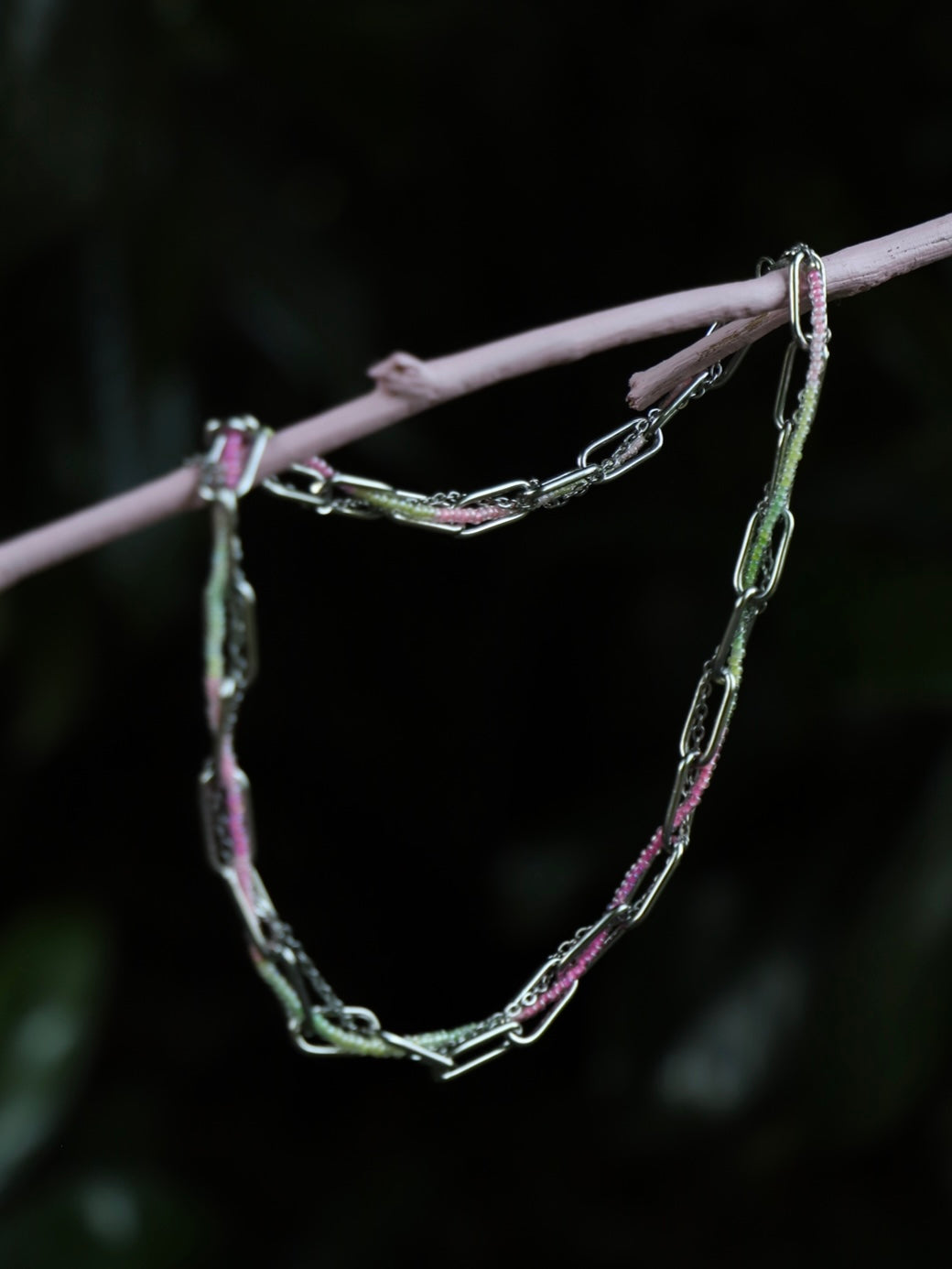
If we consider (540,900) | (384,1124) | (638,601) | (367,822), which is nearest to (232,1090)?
(384,1124)

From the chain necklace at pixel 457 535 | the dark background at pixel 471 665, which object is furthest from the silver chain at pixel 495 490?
the dark background at pixel 471 665

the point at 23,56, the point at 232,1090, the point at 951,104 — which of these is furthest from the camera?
the point at 232,1090

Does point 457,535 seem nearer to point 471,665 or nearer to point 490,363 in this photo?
point 490,363

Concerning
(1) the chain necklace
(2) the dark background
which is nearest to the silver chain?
(1) the chain necklace

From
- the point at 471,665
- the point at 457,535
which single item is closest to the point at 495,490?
the point at 457,535

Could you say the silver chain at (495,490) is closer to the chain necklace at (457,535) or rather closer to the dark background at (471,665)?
the chain necklace at (457,535)

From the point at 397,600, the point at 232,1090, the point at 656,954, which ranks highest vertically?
the point at 397,600

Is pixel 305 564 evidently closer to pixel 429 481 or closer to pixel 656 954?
pixel 429 481
